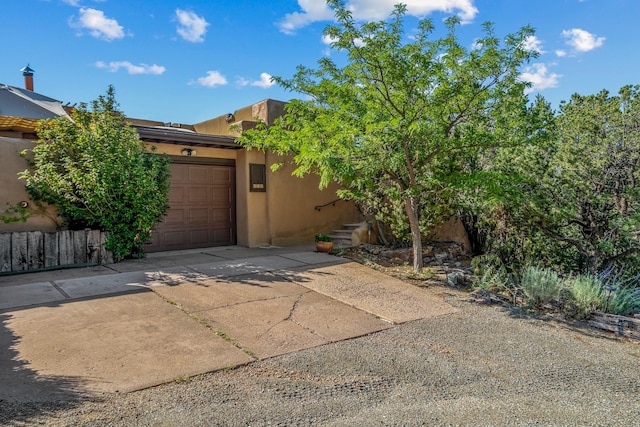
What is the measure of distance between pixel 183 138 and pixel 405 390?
23.7 feet

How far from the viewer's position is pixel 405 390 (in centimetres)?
319

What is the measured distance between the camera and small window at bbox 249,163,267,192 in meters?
9.80

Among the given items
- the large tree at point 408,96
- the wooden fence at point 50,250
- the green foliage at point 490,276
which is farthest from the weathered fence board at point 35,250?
the green foliage at point 490,276

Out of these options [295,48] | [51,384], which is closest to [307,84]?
[295,48]

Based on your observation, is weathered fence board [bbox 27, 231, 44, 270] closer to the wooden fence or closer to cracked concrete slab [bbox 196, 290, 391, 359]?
the wooden fence

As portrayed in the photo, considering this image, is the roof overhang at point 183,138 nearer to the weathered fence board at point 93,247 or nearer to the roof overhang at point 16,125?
the roof overhang at point 16,125

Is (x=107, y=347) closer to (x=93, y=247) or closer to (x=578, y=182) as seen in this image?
(x=93, y=247)

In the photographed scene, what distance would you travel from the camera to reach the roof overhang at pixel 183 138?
27.3ft

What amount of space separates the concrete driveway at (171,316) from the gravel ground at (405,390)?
26 cm

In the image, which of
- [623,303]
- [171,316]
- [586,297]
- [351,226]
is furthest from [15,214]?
[623,303]

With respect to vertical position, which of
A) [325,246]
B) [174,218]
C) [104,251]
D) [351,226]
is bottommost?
[325,246]

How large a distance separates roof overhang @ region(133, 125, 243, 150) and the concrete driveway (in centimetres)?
264

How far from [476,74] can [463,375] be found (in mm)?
4536

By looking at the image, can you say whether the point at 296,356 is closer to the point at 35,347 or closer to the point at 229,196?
the point at 35,347
